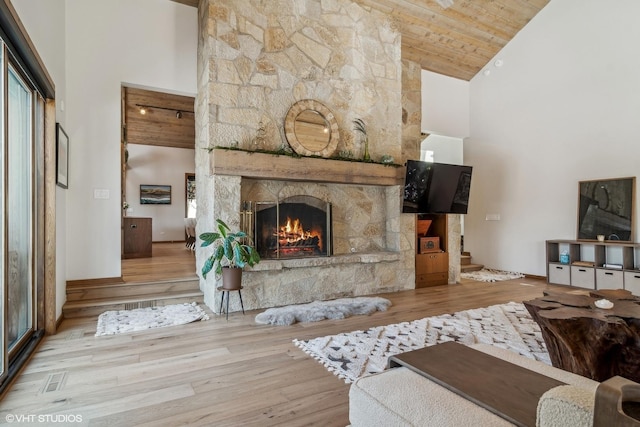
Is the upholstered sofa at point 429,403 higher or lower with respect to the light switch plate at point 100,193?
lower

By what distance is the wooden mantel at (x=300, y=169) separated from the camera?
3.96m

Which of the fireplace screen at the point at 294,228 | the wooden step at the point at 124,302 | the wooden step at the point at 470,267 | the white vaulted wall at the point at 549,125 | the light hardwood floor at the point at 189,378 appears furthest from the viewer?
the wooden step at the point at 470,267

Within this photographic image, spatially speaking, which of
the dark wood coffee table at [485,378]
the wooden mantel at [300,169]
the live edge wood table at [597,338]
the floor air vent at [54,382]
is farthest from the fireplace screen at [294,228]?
the dark wood coffee table at [485,378]

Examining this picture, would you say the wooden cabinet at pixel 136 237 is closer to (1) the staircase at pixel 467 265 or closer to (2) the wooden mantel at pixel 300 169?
(2) the wooden mantel at pixel 300 169

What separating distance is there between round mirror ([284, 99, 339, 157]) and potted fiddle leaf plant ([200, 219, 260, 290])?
149cm

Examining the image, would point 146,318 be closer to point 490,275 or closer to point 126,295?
point 126,295

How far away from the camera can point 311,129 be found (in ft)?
15.5

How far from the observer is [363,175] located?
4.85 meters

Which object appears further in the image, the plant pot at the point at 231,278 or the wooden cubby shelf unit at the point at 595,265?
the wooden cubby shelf unit at the point at 595,265

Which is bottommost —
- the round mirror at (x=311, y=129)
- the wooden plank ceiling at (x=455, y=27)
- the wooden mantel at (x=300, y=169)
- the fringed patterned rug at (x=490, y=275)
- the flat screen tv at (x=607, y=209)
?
the fringed patterned rug at (x=490, y=275)

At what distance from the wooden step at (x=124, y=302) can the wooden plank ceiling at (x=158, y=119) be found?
14.2ft

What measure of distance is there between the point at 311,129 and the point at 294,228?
1338mm

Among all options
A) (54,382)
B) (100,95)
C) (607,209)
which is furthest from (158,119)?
(607,209)

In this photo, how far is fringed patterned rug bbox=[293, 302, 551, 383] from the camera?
2631 millimetres
